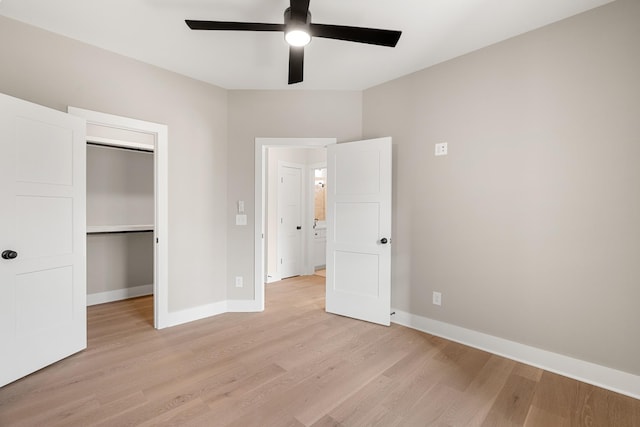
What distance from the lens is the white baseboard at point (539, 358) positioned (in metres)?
2.05

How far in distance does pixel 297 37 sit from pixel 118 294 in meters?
4.11

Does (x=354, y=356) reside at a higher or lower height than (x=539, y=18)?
lower

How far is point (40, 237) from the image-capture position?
7.39ft

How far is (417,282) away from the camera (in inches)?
124

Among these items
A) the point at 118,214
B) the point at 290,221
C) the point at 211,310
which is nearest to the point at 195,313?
the point at 211,310

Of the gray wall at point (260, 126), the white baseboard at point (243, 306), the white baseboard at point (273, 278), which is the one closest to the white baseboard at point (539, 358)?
the white baseboard at point (243, 306)

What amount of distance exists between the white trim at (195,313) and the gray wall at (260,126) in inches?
7.0

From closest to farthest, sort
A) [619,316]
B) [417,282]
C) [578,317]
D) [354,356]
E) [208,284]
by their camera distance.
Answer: [619,316] → [578,317] → [354,356] → [417,282] → [208,284]

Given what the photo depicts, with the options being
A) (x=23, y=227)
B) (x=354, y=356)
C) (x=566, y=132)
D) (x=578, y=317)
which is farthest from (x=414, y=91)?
(x=23, y=227)

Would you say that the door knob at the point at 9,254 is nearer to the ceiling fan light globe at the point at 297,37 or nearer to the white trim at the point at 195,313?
the white trim at the point at 195,313

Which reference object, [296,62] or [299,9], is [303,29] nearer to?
[299,9]

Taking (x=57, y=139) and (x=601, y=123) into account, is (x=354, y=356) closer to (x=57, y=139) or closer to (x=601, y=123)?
(x=601, y=123)

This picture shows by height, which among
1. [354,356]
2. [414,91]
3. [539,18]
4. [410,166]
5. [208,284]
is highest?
[539,18]

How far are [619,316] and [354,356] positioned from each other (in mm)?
1955
